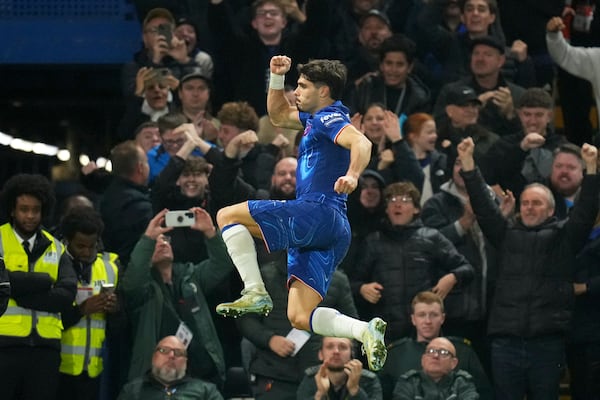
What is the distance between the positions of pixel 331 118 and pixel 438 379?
3554mm

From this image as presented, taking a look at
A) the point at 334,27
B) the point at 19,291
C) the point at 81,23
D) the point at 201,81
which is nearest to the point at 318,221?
the point at 19,291

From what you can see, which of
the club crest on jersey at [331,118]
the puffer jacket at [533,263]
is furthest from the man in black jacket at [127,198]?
the club crest on jersey at [331,118]

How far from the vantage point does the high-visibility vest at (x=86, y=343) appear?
1206 cm

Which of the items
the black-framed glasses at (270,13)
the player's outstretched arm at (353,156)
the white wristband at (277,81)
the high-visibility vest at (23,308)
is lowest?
the high-visibility vest at (23,308)

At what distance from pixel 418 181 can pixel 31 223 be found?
341 centimetres

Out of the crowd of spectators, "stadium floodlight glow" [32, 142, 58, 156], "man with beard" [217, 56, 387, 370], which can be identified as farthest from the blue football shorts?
"stadium floodlight glow" [32, 142, 58, 156]

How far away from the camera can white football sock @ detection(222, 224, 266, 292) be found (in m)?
9.28

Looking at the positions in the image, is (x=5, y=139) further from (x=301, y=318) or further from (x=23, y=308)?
(x=301, y=318)

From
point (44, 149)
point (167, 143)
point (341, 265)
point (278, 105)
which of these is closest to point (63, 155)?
point (44, 149)

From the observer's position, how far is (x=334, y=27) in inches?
611

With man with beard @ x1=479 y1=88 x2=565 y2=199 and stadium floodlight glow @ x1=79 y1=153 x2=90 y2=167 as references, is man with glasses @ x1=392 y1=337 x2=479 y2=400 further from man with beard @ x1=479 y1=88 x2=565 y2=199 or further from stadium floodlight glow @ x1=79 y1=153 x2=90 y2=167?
stadium floodlight glow @ x1=79 y1=153 x2=90 y2=167

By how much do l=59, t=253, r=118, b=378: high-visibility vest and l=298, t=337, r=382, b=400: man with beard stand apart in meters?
1.67

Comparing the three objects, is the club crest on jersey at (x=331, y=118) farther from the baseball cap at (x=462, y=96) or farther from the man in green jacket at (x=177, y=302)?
the baseball cap at (x=462, y=96)

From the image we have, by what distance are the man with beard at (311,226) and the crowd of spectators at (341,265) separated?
2.26 meters
